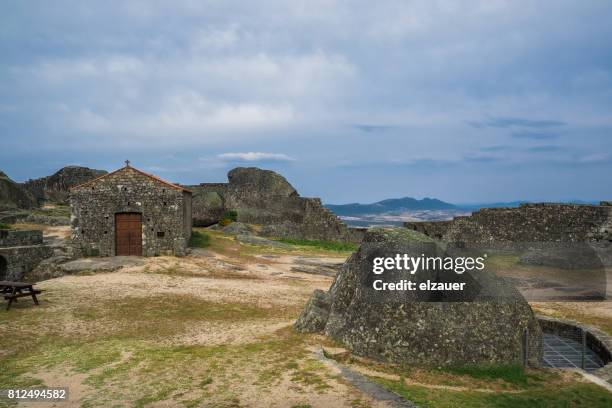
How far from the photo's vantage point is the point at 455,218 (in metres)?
30.4

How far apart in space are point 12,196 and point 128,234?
66.2 feet

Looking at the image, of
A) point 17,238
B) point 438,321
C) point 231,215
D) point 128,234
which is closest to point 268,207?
point 231,215

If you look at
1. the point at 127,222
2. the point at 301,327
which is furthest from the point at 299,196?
the point at 301,327

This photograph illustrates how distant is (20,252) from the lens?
22891mm

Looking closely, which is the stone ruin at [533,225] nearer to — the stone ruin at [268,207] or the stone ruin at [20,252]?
the stone ruin at [268,207]

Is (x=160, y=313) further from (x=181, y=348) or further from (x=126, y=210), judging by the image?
(x=126, y=210)

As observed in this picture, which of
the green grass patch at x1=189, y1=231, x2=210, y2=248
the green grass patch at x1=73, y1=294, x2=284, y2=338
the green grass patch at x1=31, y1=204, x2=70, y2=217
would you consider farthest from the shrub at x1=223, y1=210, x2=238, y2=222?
the green grass patch at x1=73, y1=294, x2=284, y2=338

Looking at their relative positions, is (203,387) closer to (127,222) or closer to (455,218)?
(127,222)

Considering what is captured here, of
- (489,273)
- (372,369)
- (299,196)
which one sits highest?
(299,196)

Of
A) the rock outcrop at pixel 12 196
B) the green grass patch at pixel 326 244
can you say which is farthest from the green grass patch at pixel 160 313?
the rock outcrop at pixel 12 196

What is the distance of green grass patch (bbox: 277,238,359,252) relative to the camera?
109 ft

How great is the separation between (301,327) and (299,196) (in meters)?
32.0

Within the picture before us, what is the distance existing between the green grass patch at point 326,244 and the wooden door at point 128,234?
12992 millimetres

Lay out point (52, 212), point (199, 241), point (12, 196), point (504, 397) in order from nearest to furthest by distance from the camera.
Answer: point (504, 397), point (199, 241), point (12, 196), point (52, 212)
